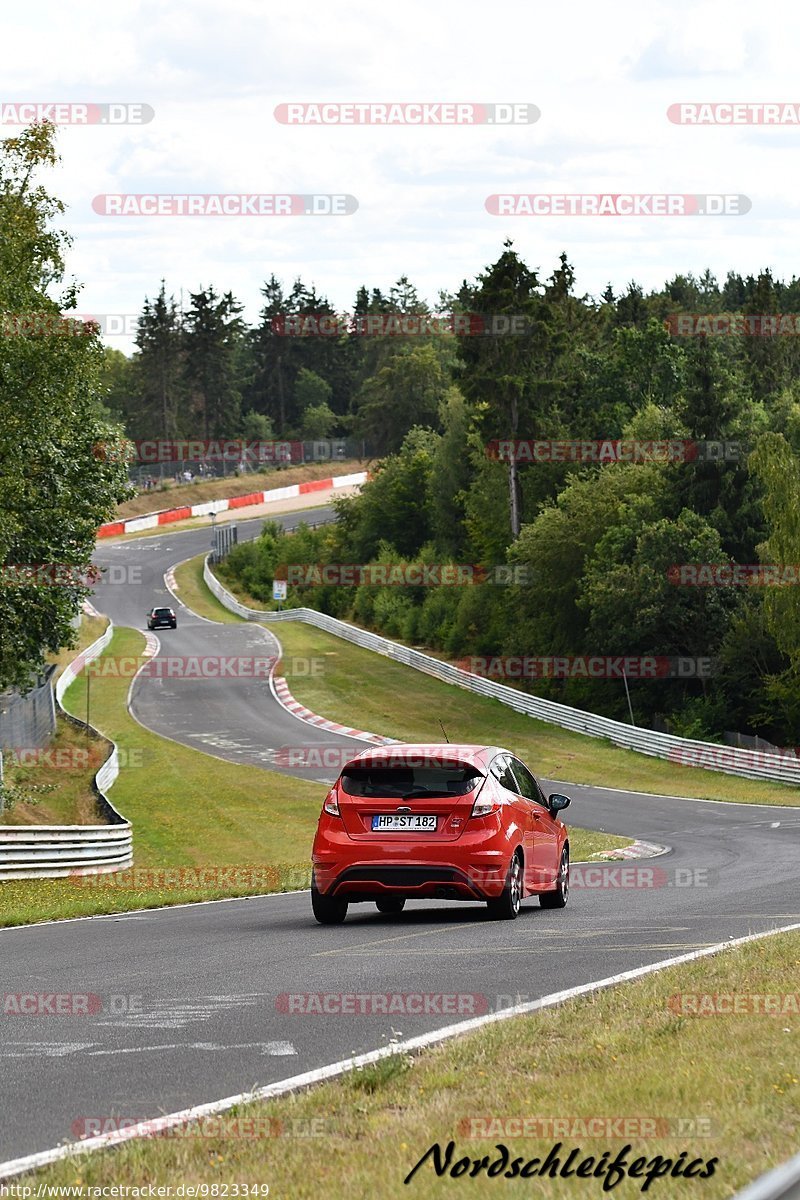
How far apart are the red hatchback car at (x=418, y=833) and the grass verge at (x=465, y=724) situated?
1118 inches

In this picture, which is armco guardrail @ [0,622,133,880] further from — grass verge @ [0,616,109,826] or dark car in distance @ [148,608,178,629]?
dark car in distance @ [148,608,178,629]

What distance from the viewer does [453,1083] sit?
21.2ft

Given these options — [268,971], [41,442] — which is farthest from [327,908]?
[41,442]

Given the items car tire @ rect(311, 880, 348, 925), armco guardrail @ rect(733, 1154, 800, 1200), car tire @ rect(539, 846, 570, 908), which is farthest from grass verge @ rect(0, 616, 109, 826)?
armco guardrail @ rect(733, 1154, 800, 1200)

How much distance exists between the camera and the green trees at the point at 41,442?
28594mm

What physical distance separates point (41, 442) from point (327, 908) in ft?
59.8

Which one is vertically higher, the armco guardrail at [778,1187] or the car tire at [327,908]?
the armco guardrail at [778,1187]

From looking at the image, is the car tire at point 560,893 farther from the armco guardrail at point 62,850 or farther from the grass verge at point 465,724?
the grass verge at point 465,724

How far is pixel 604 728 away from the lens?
173 feet

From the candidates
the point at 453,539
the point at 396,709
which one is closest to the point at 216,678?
the point at 396,709

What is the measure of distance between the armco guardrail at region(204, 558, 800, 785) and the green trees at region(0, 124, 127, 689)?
2105 centimetres

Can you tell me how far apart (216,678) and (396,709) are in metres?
8.95

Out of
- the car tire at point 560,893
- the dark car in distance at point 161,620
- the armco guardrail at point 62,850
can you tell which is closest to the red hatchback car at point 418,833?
the car tire at point 560,893

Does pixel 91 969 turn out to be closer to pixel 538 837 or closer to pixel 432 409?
pixel 538 837
